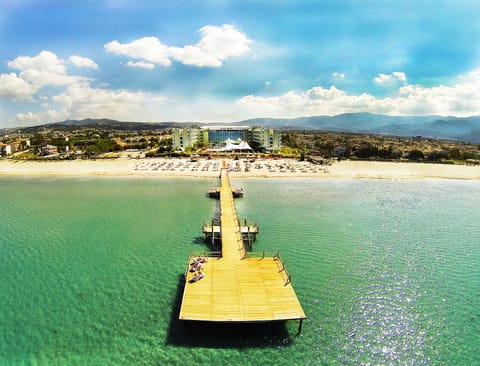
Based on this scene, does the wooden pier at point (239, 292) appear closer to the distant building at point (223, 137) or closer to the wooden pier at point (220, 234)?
the wooden pier at point (220, 234)

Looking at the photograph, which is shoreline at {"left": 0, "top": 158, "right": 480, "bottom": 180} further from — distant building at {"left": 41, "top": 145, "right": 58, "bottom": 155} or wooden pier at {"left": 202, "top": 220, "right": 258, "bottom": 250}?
A: wooden pier at {"left": 202, "top": 220, "right": 258, "bottom": 250}

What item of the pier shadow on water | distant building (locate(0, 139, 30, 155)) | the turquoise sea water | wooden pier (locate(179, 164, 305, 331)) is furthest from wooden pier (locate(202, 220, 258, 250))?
distant building (locate(0, 139, 30, 155))

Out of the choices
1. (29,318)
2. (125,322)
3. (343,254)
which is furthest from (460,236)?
(29,318)

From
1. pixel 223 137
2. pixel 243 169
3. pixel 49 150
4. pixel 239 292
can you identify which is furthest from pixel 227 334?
pixel 223 137

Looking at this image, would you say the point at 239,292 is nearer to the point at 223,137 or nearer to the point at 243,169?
the point at 243,169

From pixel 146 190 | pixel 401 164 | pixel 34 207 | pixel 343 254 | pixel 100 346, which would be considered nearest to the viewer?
pixel 100 346

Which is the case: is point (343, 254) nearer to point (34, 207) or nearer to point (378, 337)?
point (378, 337)
